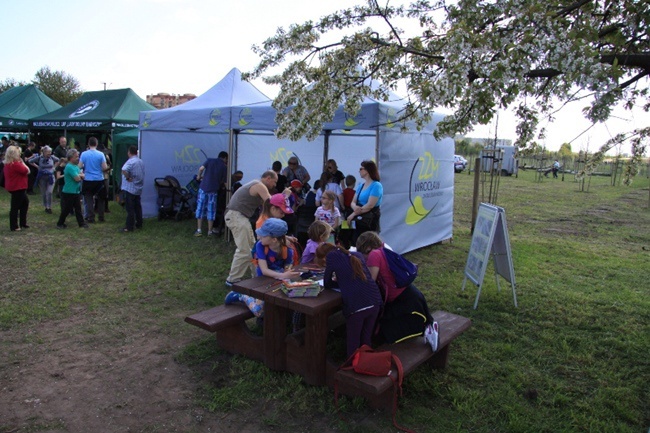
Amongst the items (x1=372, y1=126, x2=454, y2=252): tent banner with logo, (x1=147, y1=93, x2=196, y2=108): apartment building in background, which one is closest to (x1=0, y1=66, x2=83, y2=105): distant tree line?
(x1=147, y1=93, x2=196, y2=108): apartment building in background

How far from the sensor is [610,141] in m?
4.55

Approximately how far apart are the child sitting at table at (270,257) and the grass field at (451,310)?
1.62ft

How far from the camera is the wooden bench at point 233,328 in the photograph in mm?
4133

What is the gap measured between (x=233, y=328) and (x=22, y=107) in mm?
17740

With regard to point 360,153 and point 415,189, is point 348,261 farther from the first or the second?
point 360,153

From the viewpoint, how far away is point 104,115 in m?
14.6

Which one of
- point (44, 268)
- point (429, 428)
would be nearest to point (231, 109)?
point (44, 268)

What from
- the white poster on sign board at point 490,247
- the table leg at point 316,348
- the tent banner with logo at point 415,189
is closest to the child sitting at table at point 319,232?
the table leg at point 316,348

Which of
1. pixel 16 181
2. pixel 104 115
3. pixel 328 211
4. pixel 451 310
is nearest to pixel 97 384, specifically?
pixel 451 310

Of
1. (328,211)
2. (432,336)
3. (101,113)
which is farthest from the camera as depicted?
(101,113)

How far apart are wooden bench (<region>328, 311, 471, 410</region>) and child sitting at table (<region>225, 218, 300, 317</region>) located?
99 centimetres

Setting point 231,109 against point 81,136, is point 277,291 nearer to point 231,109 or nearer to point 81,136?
point 231,109

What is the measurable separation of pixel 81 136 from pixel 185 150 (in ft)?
27.0

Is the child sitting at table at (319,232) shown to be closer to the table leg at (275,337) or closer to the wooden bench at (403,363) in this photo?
the table leg at (275,337)
